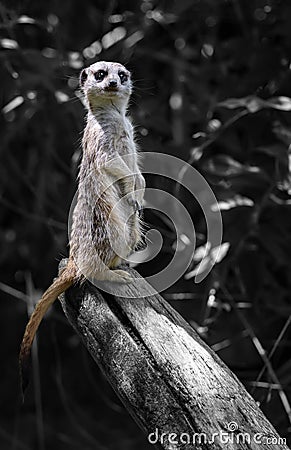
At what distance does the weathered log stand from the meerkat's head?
46 centimetres

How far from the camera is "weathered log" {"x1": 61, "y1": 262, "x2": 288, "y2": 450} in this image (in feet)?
5.35

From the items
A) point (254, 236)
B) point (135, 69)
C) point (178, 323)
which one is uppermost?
point (135, 69)

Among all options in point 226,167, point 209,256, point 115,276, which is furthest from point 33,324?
point 226,167

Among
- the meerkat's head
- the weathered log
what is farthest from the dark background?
the weathered log

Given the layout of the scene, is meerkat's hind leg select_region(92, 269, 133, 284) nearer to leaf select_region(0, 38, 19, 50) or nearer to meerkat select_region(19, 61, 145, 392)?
meerkat select_region(19, 61, 145, 392)

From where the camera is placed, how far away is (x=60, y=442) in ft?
12.9

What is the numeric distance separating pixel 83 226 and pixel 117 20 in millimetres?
1555

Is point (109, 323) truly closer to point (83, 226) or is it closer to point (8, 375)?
point (83, 226)

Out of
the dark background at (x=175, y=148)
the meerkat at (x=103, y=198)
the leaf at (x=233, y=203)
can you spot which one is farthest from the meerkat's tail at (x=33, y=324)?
the leaf at (x=233, y=203)

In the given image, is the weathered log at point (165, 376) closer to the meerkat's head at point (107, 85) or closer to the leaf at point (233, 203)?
the meerkat's head at point (107, 85)

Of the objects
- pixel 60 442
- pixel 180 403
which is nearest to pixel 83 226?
pixel 180 403

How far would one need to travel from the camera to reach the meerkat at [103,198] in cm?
189

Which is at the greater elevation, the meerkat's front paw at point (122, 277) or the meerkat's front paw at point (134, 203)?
the meerkat's front paw at point (134, 203)

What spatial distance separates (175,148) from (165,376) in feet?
4.45
